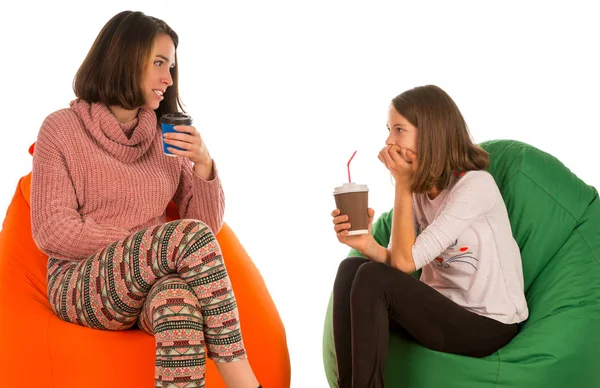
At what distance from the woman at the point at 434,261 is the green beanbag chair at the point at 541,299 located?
56 millimetres

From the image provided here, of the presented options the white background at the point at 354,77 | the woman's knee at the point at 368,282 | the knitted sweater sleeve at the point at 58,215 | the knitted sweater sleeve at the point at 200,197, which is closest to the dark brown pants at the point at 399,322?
the woman's knee at the point at 368,282

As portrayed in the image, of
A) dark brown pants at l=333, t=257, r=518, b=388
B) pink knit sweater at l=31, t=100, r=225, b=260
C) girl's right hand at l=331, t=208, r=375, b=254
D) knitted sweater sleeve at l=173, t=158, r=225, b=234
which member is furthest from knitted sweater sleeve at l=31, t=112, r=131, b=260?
dark brown pants at l=333, t=257, r=518, b=388

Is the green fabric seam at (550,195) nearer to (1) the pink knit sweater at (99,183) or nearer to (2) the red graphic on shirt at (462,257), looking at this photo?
(2) the red graphic on shirt at (462,257)

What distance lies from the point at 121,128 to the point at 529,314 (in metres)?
1.23

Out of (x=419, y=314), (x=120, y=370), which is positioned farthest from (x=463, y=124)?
(x=120, y=370)

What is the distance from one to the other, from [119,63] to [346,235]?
2.60 feet

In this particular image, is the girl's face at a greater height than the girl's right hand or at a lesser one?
greater

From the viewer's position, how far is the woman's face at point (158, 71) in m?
2.15

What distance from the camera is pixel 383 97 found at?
3203 millimetres

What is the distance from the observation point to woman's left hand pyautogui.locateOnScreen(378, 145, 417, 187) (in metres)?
2.02

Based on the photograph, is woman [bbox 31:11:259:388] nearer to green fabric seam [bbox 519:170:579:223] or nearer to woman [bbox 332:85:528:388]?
woman [bbox 332:85:528:388]

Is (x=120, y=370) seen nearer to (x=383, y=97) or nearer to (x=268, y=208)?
(x=268, y=208)

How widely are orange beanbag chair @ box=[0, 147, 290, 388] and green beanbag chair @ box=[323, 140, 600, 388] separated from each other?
0.22 m

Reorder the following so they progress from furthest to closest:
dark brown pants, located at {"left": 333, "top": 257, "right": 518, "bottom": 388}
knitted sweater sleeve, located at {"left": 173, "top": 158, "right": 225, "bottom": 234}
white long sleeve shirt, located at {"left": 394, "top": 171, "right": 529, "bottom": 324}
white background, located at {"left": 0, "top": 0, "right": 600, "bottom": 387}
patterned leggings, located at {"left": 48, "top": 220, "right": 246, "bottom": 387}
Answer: white background, located at {"left": 0, "top": 0, "right": 600, "bottom": 387}
knitted sweater sleeve, located at {"left": 173, "top": 158, "right": 225, "bottom": 234}
white long sleeve shirt, located at {"left": 394, "top": 171, "right": 529, "bottom": 324}
dark brown pants, located at {"left": 333, "top": 257, "right": 518, "bottom": 388}
patterned leggings, located at {"left": 48, "top": 220, "right": 246, "bottom": 387}
